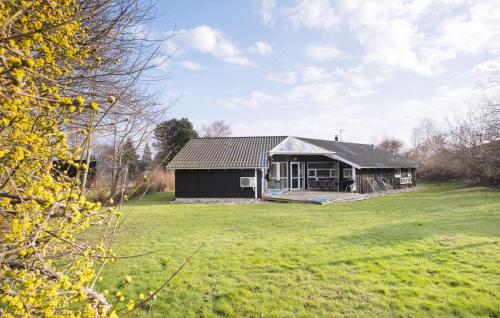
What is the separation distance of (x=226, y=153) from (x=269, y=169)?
3.35m

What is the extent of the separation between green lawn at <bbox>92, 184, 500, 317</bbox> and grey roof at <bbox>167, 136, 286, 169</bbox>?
10.0m

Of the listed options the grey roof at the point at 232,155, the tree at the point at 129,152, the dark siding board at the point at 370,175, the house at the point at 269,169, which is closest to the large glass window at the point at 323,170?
the house at the point at 269,169

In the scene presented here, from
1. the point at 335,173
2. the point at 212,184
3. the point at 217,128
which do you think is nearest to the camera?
the point at 212,184

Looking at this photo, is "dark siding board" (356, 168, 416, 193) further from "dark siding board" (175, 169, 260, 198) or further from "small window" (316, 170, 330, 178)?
"dark siding board" (175, 169, 260, 198)

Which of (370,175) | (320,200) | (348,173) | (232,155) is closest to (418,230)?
(320,200)

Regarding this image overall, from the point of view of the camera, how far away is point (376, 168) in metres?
26.2

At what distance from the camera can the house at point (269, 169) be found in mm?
21297

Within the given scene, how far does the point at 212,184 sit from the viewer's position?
2142 centimetres

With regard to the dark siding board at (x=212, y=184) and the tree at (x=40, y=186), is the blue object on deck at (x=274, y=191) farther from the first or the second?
the tree at (x=40, y=186)

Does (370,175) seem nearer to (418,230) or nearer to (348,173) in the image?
(348,173)

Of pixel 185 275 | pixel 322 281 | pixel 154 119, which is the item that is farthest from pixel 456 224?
pixel 154 119

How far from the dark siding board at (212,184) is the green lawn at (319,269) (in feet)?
31.4

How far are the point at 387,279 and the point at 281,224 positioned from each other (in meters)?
6.07

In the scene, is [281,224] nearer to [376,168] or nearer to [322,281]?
[322,281]
